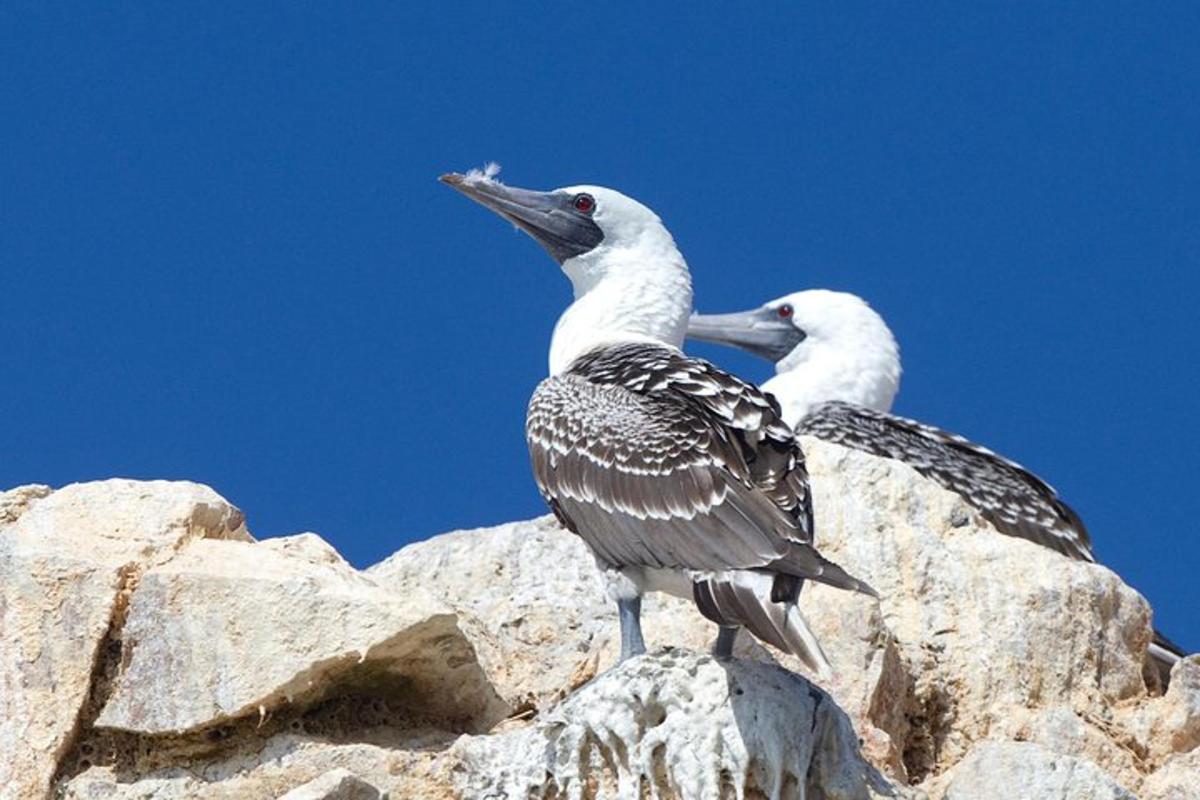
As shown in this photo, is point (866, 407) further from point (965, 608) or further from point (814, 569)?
point (814, 569)

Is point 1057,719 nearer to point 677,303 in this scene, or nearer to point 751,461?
point 751,461

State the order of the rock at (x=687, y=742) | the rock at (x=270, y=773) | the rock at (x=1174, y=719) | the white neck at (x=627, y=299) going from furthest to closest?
the white neck at (x=627, y=299) → the rock at (x=1174, y=719) → the rock at (x=270, y=773) → the rock at (x=687, y=742)

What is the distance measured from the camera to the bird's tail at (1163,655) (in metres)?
13.7

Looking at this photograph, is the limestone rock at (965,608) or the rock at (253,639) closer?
the rock at (253,639)

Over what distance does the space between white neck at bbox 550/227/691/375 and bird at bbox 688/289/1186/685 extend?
3.16m

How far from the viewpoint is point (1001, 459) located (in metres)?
16.8

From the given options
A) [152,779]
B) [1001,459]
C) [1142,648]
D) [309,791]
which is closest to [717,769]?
[309,791]

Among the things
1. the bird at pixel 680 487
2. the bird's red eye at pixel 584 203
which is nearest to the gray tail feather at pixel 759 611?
the bird at pixel 680 487

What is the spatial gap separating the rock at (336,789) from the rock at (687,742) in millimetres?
473

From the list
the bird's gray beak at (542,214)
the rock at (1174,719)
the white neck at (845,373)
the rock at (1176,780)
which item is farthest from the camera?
the white neck at (845,373)

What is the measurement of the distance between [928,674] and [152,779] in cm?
375

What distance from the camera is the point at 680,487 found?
35.9ft

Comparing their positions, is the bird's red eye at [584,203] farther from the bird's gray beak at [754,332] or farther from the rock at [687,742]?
the bird's gray beak at [754,332]

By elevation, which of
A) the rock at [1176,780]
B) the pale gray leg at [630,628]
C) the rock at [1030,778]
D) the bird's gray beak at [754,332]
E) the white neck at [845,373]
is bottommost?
the rock at [1030,778]
